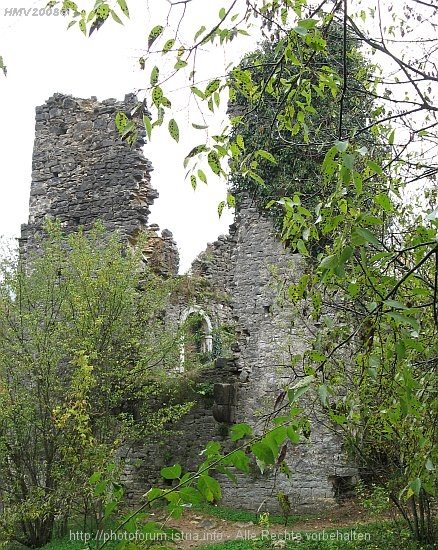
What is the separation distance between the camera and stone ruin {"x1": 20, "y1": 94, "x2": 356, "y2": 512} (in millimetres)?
10258

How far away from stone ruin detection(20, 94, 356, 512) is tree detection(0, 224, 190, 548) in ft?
3.26

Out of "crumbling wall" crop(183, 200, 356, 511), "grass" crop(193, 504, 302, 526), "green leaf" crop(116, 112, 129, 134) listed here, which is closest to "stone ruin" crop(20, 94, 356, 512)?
"crumbling wall" crop(183, 200, 356, 511)

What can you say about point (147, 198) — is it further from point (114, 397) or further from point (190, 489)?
point (190, 489)

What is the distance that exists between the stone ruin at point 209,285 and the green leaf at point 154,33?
7094mm

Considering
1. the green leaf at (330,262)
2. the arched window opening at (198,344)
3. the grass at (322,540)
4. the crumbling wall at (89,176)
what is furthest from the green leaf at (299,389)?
the crumbling wall at (89,176)

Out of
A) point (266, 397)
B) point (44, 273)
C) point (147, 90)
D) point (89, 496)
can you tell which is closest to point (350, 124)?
point (266, 397)

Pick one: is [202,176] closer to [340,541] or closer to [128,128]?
[128,128]

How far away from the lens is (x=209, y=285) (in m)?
13.1

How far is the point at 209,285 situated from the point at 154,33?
1063 centimetres

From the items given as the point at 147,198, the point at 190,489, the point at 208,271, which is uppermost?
the point at 147,198

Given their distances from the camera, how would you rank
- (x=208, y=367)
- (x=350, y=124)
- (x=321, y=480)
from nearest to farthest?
(x=350, y=124), (x=321, y=480), (x=208, y=367)

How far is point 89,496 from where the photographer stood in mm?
8695

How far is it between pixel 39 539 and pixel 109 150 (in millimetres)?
6519

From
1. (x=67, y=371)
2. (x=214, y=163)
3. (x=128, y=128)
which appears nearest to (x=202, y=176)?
(x=214, y=163)
